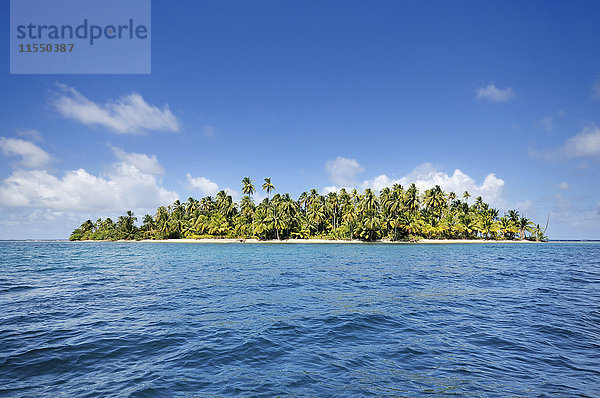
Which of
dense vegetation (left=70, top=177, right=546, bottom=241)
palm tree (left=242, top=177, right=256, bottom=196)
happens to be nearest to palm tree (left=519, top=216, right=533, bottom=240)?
dense vegetation (left=70, top=177, right=546, bottom=241)

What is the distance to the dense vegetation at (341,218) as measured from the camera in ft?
330

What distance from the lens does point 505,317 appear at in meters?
12.2

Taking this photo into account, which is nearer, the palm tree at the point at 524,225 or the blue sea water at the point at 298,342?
the blue sea water at the point at 298,342

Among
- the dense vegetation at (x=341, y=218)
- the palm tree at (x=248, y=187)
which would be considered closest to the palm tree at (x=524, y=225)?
the dense vegetation at (x=341, y=218)

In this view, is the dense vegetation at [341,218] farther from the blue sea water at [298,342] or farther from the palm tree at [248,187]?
the blue sea water at [298,342]

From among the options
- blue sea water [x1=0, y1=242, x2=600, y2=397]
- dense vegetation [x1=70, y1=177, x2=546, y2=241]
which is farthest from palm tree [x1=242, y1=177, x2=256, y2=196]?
blue sea water [x1=0, y1=242, x2=600, y2=397]

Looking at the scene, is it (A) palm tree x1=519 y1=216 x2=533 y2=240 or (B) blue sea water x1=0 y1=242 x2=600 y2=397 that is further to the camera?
(A) palm tree x1=519 y1=216 x2=533 y2=240

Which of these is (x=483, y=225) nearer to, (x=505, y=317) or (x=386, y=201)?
(x=386, y=201)

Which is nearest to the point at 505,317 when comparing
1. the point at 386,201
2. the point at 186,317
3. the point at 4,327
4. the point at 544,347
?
the point at 544,347

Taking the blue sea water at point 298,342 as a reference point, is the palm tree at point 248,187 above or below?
above

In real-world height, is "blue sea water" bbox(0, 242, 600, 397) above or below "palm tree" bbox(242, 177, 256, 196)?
below

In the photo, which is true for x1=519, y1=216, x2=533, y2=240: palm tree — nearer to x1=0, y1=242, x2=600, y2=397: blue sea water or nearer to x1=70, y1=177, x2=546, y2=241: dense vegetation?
x1=70, y1=177, x2=546, y2=241: dense vegetation

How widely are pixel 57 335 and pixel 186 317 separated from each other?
4072 mm

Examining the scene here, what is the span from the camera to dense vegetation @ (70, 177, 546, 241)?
330ft
